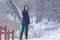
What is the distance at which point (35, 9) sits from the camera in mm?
4035

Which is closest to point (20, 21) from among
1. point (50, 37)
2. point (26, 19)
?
point (26, 19)

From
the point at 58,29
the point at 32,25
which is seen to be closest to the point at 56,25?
the point at 58,29

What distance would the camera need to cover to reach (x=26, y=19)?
4023 mm

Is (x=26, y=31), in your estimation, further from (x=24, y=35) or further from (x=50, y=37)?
(x=50, y=37)

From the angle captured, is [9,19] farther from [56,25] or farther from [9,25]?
[56,25]

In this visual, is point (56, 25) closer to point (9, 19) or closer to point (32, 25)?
point (32, 25)

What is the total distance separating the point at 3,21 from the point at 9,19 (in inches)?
3.1

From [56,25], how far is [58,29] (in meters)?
0.06

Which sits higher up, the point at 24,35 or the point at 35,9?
the point at 35,9

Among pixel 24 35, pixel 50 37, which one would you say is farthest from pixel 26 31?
pixel 50 37

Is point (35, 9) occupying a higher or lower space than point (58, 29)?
higher

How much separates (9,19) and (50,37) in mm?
558

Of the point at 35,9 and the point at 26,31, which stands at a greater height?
the point at 35,9

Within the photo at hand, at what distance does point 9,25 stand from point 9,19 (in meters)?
0.07
